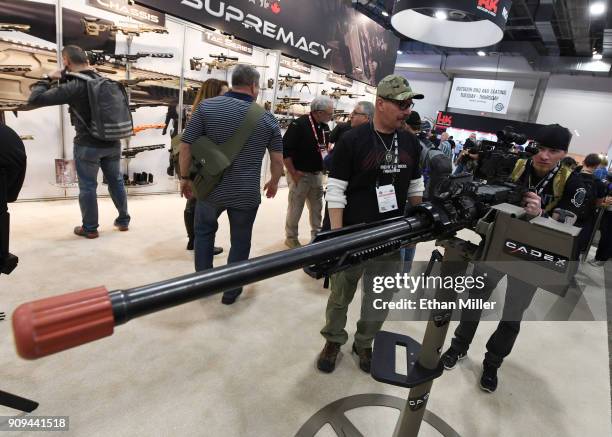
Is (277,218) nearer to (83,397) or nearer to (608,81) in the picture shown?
(83,397)

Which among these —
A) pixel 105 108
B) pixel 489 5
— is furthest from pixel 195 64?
pixel 489 5

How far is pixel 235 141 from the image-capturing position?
2.07m

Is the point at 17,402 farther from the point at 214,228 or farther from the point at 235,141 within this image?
the point at 235,141

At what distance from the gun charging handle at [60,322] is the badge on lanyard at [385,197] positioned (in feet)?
4.41

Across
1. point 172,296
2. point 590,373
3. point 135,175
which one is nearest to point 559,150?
point 590,373

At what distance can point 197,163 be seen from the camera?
2.11 metres

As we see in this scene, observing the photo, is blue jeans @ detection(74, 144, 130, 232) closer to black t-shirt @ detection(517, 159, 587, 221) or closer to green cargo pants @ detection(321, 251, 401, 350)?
green cargo pants @ detection(321, 251, 401, 350)

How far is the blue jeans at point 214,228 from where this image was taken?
7.34 feet

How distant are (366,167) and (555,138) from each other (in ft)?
3.02

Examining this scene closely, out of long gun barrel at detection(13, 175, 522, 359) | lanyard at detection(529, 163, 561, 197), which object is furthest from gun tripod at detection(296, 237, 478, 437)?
lanyard at detection(529, 163, 561, 197)

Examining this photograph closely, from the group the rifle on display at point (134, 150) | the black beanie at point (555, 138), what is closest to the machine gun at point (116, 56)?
the rifle on display at point (134, 150)

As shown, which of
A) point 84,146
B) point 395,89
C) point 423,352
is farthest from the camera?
point 84,146

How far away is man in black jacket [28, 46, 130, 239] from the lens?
266 cm

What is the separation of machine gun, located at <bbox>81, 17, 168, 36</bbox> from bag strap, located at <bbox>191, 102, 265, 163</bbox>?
8.35 ft
